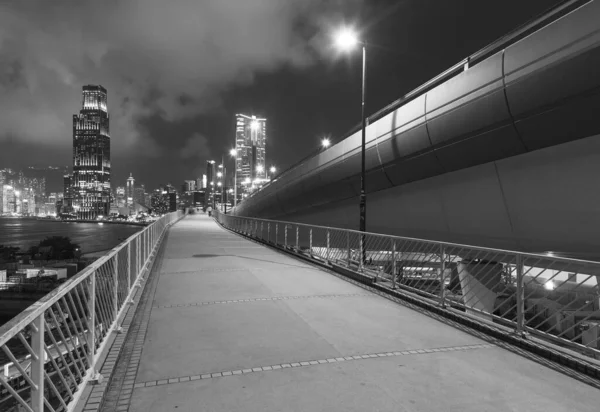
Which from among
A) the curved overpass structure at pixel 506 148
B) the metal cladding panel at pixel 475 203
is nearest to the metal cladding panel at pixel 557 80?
the curved overpass structure at pixel 506 148

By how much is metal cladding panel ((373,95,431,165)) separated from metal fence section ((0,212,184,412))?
11077 millimetres

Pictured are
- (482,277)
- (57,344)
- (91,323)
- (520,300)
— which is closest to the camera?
(57,344)

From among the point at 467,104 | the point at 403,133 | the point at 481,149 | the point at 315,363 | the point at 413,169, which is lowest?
the point at 315,363

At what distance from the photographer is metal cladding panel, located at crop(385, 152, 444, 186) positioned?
1360cm

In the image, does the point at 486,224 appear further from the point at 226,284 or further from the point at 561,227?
the point at 226,284

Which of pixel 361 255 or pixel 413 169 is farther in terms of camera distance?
pixel 413 169

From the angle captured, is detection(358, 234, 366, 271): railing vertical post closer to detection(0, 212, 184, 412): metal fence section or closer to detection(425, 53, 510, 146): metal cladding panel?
detection(425, 53, 510, 146): metal cladding panel

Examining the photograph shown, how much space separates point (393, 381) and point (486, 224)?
31.0ft

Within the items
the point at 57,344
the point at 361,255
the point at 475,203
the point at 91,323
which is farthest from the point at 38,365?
the point at 475,203

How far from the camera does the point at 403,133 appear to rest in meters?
14.3

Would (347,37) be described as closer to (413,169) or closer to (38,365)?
(413,169)

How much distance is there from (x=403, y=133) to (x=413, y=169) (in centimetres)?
140

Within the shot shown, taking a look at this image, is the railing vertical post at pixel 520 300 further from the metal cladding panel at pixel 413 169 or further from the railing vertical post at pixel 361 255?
the metal cladding panel at pixel 413 169

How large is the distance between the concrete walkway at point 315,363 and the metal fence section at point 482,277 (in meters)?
0.71
